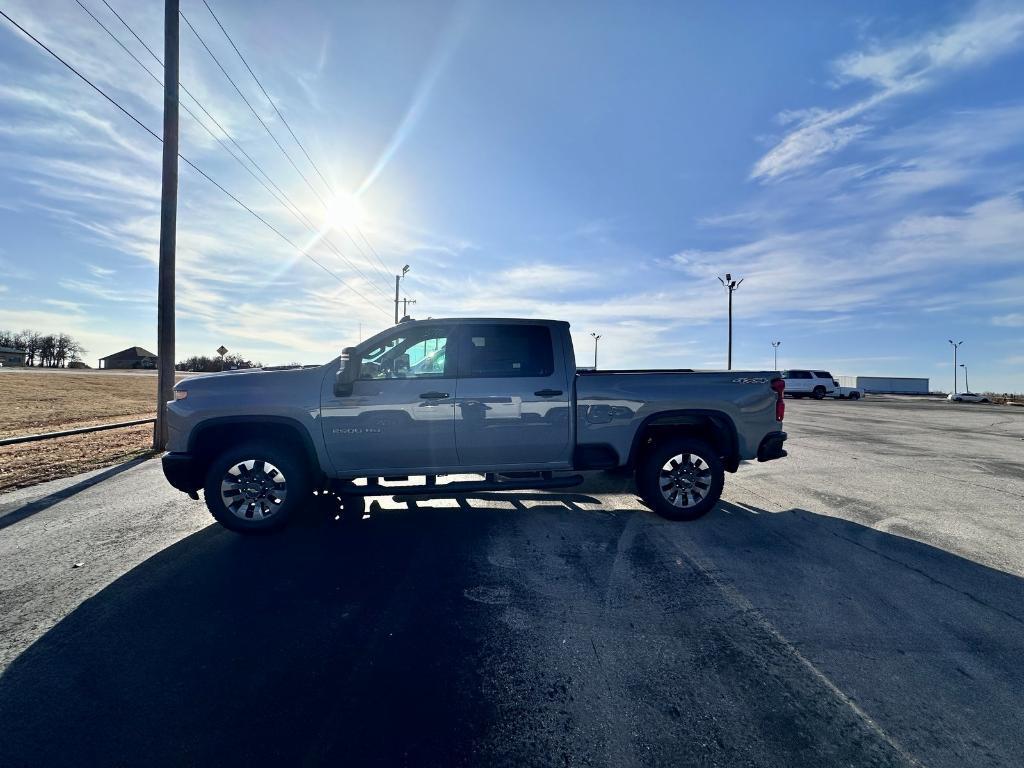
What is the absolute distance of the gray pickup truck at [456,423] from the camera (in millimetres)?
4609

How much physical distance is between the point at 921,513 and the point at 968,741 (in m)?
4.33

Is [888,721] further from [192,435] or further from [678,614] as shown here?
[192,435]

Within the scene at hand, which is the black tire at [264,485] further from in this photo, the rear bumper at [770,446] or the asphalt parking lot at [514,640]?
the rear bumper at [770,446]

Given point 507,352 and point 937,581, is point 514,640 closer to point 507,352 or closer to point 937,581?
point 507,352

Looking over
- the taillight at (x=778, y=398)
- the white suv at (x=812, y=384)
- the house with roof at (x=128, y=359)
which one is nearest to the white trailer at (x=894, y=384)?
the white suv at (x=812, y=384)

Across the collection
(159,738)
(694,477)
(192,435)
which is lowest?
(159,738)

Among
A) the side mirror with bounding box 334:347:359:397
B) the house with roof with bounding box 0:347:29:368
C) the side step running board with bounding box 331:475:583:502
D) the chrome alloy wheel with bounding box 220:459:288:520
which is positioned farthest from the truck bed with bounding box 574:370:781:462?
the house with roof with bounding box 0:347:29:368

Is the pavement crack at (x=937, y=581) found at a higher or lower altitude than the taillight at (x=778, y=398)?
lower

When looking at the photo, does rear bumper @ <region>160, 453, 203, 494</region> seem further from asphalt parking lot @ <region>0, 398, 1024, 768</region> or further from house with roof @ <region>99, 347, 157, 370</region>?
house with roof @ <region>99, 347, 157, 370</region>

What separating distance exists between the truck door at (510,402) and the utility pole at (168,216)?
7.88 metres

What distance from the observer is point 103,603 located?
3.28m

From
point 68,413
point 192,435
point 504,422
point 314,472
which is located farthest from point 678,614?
point 68,413

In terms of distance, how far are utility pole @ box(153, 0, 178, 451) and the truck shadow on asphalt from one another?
6.52 m

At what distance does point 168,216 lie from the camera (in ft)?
31.3
